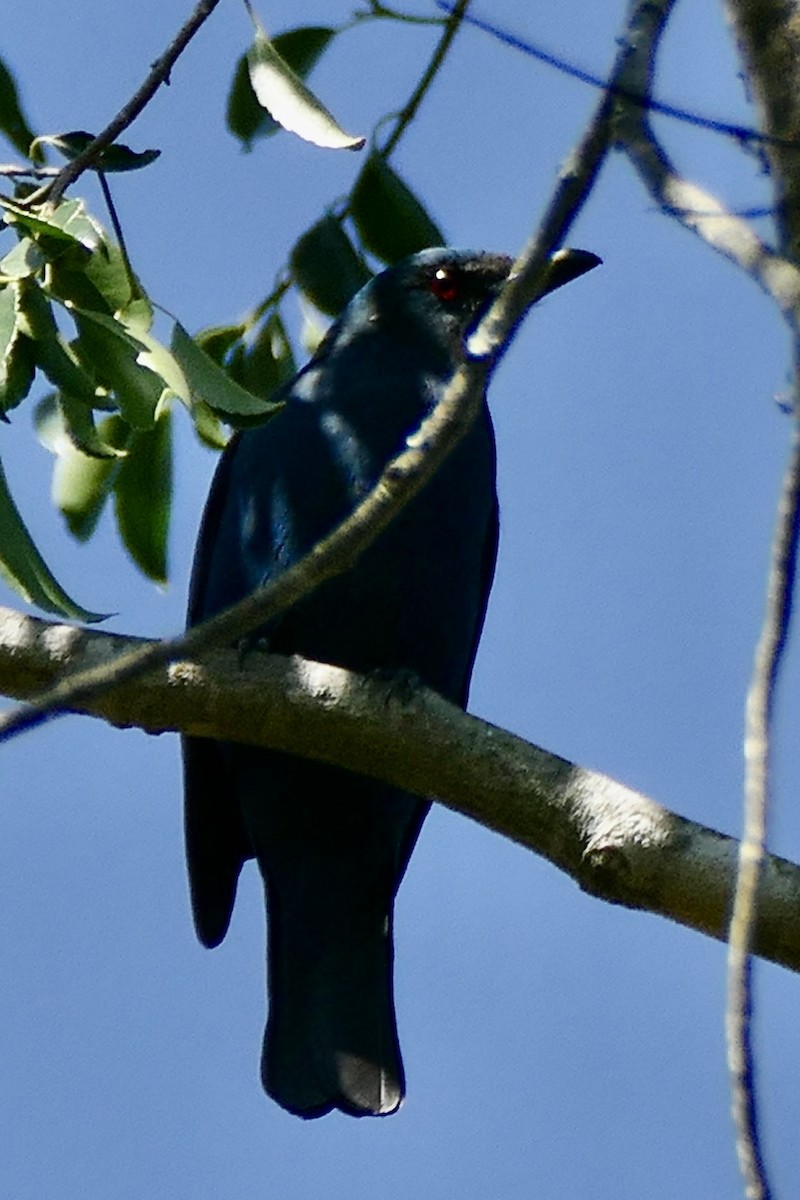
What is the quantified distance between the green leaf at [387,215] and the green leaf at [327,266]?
51 mm

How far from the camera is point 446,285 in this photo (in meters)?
5.13

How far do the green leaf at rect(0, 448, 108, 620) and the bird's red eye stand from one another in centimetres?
207

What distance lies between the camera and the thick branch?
2559 millimetres

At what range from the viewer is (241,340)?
430cm

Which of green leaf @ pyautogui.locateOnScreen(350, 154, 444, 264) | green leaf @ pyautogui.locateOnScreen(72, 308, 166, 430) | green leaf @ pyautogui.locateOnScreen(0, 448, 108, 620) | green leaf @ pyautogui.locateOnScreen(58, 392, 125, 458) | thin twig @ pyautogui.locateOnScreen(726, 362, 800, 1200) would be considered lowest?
thin twig @ pyautogui.locateOnScreen(726, 362, 800, 1200)

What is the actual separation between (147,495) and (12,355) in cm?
82

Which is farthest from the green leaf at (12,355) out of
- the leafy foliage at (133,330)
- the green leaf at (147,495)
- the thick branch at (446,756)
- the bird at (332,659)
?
the bird at (332,659)

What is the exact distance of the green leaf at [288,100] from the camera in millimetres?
3496

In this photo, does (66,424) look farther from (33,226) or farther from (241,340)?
(241,340)

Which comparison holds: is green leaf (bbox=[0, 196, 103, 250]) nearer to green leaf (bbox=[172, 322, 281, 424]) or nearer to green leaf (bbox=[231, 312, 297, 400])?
green leaf (bbox=[172, 322, 281, 424])

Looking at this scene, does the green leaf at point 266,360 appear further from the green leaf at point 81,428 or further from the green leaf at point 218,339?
the green leaf at point 81,428

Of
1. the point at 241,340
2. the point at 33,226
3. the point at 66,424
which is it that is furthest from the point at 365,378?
the point at 33,226

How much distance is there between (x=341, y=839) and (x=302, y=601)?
600 millimetres

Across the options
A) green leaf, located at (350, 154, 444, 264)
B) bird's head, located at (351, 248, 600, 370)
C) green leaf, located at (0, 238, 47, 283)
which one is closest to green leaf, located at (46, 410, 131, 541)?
green leaf, located at (350, 154, 444, 264)
